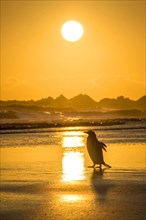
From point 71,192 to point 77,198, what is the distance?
2.70ft

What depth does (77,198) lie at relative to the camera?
11320 mm

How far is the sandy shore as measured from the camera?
32.0ft

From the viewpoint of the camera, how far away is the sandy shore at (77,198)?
976 centimetres

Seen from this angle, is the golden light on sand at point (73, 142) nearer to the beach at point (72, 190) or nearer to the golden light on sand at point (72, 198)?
the beach at point (72, 190)

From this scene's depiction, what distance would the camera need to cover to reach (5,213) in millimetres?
10031

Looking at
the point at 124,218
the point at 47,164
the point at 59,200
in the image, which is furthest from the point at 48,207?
the point at 47,164

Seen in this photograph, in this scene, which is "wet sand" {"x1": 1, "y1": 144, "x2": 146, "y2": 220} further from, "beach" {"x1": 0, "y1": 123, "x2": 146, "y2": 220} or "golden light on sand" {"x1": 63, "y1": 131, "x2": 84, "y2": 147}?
"golden light on sand" {"x1": 63, "y1": 131, "x2": 84, "y2": 147}

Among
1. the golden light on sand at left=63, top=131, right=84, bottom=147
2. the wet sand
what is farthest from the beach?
the golden light on sand at left=63, top=131, right=84, bottom=147

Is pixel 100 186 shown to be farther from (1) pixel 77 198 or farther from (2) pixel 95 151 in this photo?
(2) pixel 95 151

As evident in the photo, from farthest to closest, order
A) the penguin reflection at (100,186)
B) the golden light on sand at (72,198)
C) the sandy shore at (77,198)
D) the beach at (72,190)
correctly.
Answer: the penguin reflection at (100,186) → the golden light on sand at (72,198) → the beach at (72,190) → the sandy shore at (77,198)

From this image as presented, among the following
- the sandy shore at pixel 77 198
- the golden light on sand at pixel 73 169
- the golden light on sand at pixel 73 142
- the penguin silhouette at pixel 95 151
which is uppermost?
the penguin silhouette at pixel 95 151

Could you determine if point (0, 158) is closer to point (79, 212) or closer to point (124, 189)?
point (124, 189)

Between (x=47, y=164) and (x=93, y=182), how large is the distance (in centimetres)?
490

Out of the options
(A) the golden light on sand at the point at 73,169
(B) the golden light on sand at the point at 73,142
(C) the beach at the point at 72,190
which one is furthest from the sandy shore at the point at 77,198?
(B) the golden light on sand at the point at 73,142
